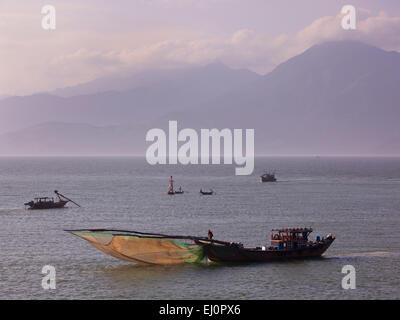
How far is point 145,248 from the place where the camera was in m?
56.8

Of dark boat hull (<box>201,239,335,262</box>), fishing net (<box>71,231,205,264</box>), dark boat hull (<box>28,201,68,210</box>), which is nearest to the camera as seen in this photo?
fishing net (<box>71,231,205,264</box>)

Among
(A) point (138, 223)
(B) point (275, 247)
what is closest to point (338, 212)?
(A) point (138, 223)

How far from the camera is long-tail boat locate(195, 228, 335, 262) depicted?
5769 centimetres

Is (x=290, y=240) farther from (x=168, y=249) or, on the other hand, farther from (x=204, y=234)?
(x=204, y=234)

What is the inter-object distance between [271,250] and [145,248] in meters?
11.4

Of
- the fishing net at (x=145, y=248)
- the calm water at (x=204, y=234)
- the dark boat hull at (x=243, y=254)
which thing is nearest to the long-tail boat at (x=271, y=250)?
the dark boat hull at (x=243, y=254)

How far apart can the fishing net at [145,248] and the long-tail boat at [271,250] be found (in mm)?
1211

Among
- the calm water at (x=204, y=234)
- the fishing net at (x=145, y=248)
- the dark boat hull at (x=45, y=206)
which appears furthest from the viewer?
the dark boat hull at (x=45, y=206)

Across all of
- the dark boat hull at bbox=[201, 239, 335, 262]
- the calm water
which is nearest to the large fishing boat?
the dark boat hull at bbox=[201, 239, 335, 262]

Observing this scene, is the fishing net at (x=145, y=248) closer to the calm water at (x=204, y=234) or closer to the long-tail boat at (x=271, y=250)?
the calm water at (x=204, y=234)

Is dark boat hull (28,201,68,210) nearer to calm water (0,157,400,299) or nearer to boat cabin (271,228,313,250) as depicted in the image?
calm water (0,157,400,299)

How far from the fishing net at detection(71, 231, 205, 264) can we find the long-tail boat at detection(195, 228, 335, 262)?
3.97 ft

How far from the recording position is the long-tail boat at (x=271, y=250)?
189ft
